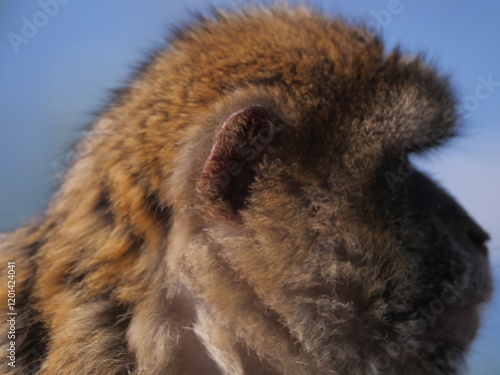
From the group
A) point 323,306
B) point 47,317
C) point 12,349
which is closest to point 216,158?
point 323,306

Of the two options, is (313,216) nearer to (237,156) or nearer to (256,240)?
(256,240)

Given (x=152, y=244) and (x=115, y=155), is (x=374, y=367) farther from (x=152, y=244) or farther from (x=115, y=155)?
(x=115, y=155)

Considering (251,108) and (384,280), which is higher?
(251,108)

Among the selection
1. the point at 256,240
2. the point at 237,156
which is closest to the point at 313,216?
the point at 256,240
